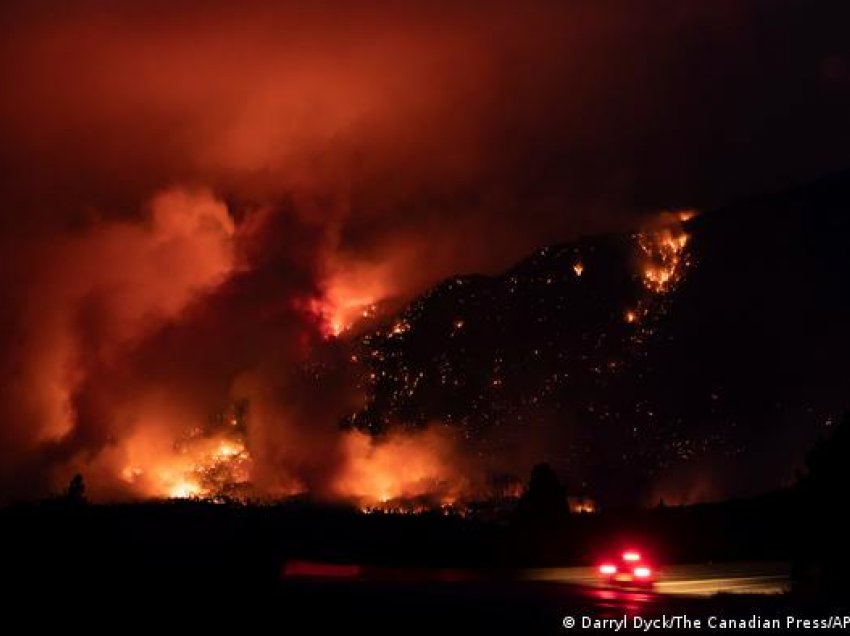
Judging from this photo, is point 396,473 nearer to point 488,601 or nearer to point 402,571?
point 402,571

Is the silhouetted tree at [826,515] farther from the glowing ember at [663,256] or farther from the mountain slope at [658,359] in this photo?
the glowing ember at [663,256]

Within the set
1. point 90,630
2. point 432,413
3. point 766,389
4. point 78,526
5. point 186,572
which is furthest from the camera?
point 432,413

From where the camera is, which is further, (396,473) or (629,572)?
(396,473)

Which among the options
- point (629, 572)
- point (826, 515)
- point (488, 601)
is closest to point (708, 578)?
point (826, 515)

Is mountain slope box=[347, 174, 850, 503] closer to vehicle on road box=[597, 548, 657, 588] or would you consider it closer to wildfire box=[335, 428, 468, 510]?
wildfire box=[335, 428, 468, 510]

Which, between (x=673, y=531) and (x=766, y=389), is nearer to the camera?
(x=673, y=531)

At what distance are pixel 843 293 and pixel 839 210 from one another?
2494 centimetres

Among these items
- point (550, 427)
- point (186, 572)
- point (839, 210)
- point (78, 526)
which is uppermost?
point (839, 210)

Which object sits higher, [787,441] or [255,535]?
[787,441]

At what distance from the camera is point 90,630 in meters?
24.0

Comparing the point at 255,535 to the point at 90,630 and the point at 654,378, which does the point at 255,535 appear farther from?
the point at 654,378

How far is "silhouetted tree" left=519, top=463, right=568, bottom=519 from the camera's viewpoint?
70312 millimetres

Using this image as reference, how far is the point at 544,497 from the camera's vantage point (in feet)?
233

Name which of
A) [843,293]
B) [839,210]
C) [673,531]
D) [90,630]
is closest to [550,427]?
[843,293]
